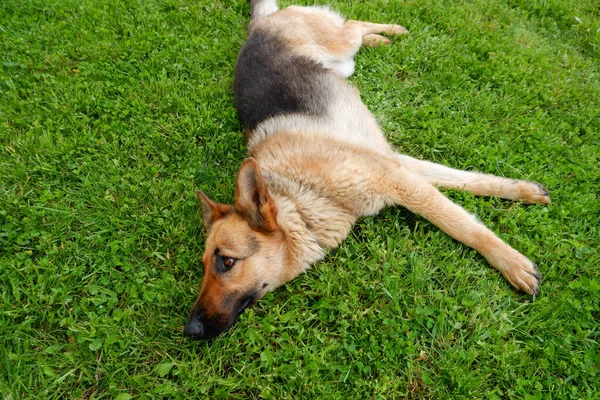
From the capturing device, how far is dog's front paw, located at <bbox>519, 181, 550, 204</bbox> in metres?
3.56

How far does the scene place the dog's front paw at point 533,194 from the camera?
3557 mm

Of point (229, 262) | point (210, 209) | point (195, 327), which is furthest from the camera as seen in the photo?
point (210, 209)

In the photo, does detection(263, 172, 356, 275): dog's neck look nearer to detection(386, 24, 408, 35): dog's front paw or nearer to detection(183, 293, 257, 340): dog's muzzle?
detection(183, 293, 257, 340): dog's muzzle

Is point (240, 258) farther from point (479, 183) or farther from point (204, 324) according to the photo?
point (479, 183)

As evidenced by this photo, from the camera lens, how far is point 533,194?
3.56m

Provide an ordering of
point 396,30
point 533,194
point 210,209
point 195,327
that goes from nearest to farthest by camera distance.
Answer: point 195,327
point 210,209
point 533,194
point 396,30

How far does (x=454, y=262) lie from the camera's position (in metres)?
3.22

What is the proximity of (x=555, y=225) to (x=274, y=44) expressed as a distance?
3.45m

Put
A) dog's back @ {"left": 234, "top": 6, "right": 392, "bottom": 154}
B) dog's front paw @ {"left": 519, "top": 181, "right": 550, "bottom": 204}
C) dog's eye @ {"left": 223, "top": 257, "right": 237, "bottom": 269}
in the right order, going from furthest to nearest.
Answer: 1. dog's back @ {"left": 234, "top": 6, "right": 392, "bottom": 154}
2. dog's front paw @ {"left": 519, "top": 181, "right": 550, "bottom": 204}
3. dog's eye @ {"left": 223, "top": 257, "right": 237, "bottom": 269}

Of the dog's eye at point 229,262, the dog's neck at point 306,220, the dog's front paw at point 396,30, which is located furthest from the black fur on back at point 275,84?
the dog's eye at point 229,262

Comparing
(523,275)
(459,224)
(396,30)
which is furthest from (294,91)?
(523,275)

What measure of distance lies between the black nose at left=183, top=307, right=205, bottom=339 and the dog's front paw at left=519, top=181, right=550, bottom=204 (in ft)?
10.0

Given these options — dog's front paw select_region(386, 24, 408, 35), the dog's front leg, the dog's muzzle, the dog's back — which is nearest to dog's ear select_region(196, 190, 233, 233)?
the dog's muzzle

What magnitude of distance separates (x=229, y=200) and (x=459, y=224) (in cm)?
216
